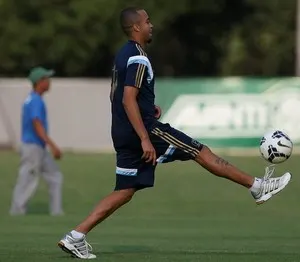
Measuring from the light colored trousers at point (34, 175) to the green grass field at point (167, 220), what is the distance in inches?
14.2

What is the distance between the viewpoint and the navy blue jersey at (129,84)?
9.50 m

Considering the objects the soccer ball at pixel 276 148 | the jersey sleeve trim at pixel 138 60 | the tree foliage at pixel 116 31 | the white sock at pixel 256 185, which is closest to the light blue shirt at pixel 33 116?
the soccer ball at pixel 276 148

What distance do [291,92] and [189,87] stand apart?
251 centimetres

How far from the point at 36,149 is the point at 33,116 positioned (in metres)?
0.65

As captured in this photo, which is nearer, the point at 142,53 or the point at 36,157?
the point at 142,53

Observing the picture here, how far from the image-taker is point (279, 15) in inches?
2089

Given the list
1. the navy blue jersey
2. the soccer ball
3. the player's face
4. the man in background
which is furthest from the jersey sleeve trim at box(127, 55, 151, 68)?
the man in background

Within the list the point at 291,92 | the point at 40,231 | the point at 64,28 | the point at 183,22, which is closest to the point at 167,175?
the point at 291,92

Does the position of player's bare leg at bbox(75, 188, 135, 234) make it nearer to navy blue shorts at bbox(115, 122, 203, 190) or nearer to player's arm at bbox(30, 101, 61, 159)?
navy blue shorts at bbox(115, 122, 203, 190)

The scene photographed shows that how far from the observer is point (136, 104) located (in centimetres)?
945

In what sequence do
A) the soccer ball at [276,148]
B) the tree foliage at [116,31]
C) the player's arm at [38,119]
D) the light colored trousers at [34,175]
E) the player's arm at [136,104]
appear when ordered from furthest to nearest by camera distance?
1. the tree foliage at [116,31]
2. the light colored trousers at [34,175]
3. the player's arm at [38,119]
4. the soccer ball at [276,148]
5. the player's arm at [136,104]

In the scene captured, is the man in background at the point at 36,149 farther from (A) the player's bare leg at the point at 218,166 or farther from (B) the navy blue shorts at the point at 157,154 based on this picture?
(A) the player's bare leg at the point at 218,166

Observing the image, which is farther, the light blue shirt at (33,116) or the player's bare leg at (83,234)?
the light blue shirt at (33,116)

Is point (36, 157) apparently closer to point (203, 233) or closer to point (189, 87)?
point (203, 233)
